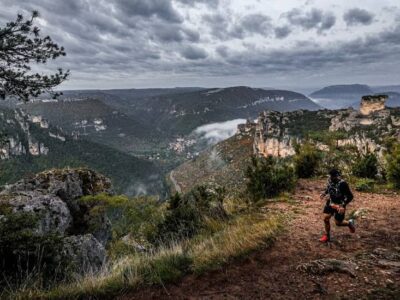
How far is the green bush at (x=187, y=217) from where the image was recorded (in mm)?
10008

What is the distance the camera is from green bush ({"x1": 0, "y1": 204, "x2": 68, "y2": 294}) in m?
6.89

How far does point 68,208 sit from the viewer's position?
14312 mm

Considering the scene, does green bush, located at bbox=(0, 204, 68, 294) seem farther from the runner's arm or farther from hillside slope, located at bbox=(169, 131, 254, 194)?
hillside slope, located at bbox=(169, 131, 254, 194)

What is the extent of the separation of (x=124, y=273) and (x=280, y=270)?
3012 millimetres

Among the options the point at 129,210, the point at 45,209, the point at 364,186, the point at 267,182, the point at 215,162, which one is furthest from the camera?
the point at 215,162

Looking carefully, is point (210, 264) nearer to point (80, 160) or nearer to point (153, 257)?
point (153, 257)

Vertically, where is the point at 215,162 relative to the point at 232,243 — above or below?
below

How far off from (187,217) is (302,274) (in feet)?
16.2

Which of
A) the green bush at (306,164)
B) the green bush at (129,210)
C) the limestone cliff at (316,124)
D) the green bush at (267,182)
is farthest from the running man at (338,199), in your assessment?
the limestone cliff at (316,124)

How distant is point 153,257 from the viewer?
738 cm

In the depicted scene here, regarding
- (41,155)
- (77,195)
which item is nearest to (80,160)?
(41,155)

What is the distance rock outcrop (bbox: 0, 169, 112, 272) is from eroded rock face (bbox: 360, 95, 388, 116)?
117057 millimetres

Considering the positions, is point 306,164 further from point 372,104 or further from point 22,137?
point 22,137

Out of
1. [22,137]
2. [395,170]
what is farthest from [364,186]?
[22,137]
